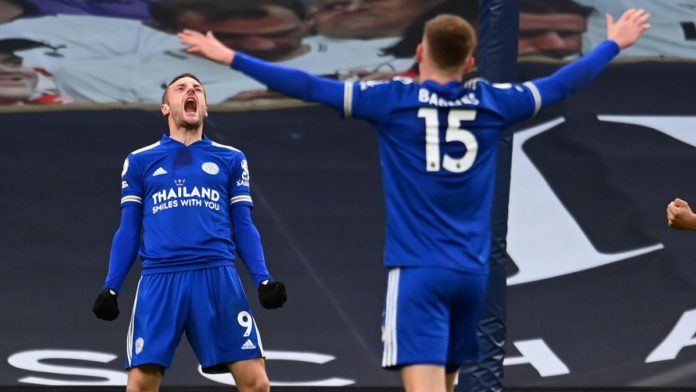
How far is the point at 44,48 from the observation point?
34.5ft

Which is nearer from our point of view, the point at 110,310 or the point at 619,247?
the point at 110,310

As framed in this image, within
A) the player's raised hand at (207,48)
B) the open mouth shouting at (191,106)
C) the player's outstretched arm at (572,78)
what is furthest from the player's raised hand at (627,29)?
the open mouth shouting at (191,106)

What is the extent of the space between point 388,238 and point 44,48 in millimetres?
5199

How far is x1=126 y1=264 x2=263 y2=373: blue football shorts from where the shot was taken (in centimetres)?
752

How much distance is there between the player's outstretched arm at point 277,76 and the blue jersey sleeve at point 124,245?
203 centimetres

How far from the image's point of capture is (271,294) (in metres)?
7.59

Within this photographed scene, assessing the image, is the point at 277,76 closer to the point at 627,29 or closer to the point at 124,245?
the point at 627,29

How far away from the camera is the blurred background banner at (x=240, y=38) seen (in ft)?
34.4

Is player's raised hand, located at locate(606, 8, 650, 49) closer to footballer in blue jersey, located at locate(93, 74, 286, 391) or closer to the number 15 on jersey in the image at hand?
the number 15 on jersey

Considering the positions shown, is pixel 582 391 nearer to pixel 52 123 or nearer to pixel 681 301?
pixel 681 301

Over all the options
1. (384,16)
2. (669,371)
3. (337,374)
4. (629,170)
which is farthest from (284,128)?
(669,371)

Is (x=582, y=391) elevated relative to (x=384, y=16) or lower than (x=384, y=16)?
lower

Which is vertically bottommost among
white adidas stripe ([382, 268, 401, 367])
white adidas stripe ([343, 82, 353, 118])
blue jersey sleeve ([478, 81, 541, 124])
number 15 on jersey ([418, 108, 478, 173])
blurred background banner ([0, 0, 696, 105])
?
white adidas stripe ([382, 268, 401, 367])

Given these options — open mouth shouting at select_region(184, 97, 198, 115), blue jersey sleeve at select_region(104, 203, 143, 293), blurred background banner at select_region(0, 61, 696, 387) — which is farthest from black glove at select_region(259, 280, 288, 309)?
blurred background banner at select_region(0, 61, 696, 387)
